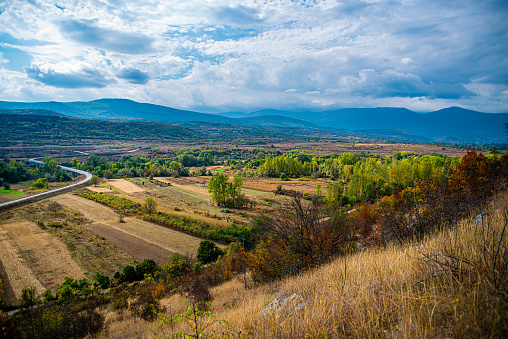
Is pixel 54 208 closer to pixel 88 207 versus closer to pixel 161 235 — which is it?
pixel 88 207

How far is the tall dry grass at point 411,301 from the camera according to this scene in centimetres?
302

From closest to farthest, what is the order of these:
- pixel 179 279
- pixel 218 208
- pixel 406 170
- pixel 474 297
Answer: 1. pixel 474 297
2. pixel 179 279
3. pixel 218 208
4. pixel 406 170

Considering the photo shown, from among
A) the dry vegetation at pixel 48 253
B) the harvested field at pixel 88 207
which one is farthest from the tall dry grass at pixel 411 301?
the harvested field at pixel 88 207

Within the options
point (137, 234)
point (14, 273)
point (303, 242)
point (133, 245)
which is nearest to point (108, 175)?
point (137, 234)

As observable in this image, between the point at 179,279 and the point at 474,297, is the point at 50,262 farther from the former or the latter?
the point at 474,297

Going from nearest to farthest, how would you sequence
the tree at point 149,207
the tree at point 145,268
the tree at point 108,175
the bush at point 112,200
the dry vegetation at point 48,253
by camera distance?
1. the dry vegetation at point 48,253
2. the tree at point 145,268
3. the tree at point 149,207
4. the bush at point 112,200
5. the tree at point 108,175

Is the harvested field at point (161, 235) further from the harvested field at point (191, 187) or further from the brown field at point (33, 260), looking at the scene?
the harvested field at point (191, 187)

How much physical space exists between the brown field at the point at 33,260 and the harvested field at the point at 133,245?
528 centimetres

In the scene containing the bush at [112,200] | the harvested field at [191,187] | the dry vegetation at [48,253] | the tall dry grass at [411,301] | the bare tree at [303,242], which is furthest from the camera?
the harvested field at [191,187]

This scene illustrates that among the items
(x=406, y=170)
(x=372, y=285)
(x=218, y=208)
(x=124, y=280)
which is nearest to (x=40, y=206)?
(x=218, y=208)

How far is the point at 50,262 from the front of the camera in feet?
87.2

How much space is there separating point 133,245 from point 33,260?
1005 centimetres

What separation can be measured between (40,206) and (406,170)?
258ft

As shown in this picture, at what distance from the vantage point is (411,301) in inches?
150
